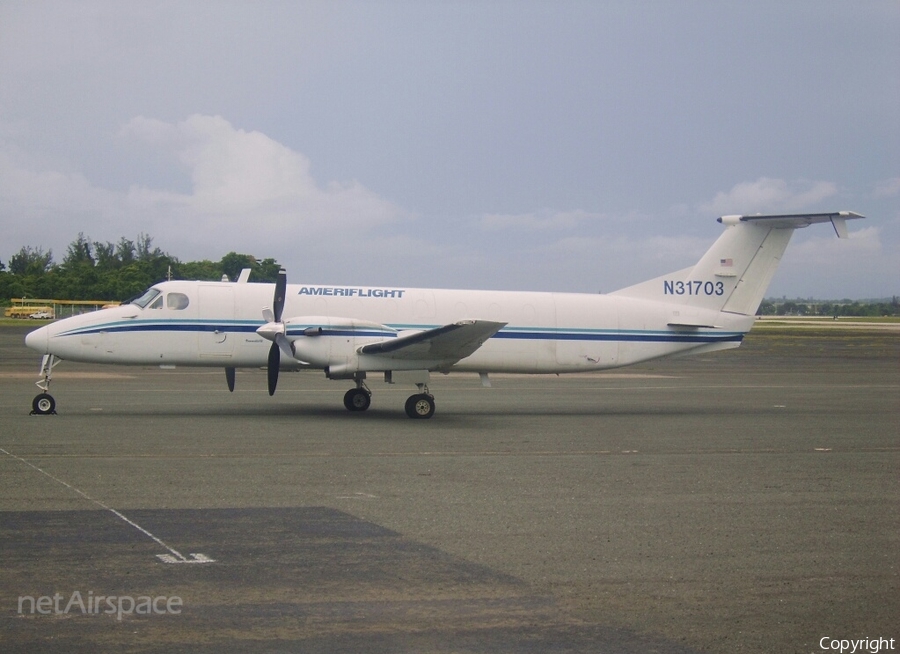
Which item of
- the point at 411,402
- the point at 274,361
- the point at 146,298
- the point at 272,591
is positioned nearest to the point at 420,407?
the point at 411,402

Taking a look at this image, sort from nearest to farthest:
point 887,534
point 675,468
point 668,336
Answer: point 887,534 → point 675,468 → point 668,336

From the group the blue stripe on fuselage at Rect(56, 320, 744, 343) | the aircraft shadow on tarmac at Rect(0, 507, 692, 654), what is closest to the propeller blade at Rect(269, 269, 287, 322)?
the blue stripe on fuselage at Rect(56, 320, 744, 343)

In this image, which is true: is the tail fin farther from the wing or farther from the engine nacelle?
the engine nacelle

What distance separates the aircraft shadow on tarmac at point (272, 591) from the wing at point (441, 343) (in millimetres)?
9500

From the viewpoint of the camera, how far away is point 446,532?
8945mm

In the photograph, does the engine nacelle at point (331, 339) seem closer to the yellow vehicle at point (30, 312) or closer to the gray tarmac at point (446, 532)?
the gray tarmac at point (446, 532)

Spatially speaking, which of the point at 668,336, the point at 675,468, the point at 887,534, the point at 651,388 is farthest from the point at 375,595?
the point at 651,388

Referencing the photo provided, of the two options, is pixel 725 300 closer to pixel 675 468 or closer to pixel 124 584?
pixel 675 468

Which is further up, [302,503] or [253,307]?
[253,307]

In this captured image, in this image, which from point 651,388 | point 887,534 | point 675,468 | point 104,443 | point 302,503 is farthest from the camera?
point 651,388

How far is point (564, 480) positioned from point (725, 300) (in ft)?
41.0

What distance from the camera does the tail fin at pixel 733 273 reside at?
75.1ft

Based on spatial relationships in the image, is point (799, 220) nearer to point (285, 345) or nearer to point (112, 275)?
point (285, 345)

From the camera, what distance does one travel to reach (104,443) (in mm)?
14461
